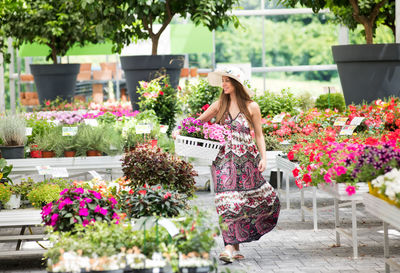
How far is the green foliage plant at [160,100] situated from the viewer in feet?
26.1

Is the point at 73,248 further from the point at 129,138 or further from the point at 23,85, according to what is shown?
the point at 23,85

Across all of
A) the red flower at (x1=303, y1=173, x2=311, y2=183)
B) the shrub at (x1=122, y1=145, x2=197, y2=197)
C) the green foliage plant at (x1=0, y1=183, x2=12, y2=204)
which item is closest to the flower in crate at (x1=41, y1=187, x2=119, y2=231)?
the shrub at (x1=122, y1=145, x2=197, y2=197)

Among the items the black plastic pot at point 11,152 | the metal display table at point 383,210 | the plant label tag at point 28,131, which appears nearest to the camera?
the metal display table at point 383,210

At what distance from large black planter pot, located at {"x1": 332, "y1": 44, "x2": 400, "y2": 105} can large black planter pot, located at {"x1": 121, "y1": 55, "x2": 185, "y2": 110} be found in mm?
2112

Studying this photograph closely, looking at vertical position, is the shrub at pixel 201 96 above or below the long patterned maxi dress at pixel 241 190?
above

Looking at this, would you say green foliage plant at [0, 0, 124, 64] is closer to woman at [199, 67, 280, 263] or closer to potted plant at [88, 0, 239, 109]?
potted plant at [88, 0, 239, 109]

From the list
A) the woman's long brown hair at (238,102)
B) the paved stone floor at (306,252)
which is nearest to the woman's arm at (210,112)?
the woman's long brown hair at (238,102)

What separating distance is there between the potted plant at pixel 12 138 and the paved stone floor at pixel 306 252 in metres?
0.84

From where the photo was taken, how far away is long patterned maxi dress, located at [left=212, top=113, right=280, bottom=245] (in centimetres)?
482

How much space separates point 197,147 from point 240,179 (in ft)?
2.06

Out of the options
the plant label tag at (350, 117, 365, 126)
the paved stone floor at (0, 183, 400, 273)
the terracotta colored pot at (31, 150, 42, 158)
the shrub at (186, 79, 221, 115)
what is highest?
the shrub at (186, 79, 221, 115)

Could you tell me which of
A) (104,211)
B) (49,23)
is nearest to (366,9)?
(49,23)

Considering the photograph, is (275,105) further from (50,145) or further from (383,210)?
(383,210)

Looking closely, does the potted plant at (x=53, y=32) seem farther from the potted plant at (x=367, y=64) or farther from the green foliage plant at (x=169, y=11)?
the potted plant at (x=367, y=64)
